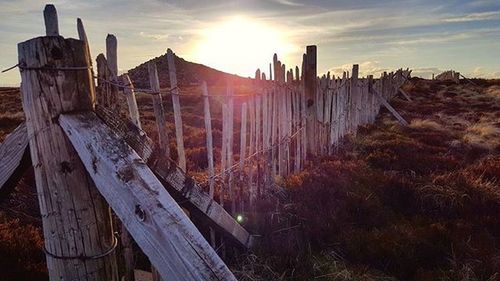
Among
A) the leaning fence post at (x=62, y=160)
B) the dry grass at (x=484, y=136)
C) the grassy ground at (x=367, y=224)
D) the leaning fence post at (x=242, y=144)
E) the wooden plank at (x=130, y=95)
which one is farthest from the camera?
the dry grass at (x=484, y=136)

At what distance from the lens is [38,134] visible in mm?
1931

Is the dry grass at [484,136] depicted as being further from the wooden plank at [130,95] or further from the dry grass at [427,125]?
the wooden plank at [130,95]

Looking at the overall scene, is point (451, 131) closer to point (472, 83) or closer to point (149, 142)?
point (149, 142)

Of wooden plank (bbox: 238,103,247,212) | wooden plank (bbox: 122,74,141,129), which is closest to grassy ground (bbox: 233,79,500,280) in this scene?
wooden plank (bbox: 238,103,247,212)

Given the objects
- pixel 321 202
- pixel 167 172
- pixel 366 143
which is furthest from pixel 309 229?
pixel 366 143

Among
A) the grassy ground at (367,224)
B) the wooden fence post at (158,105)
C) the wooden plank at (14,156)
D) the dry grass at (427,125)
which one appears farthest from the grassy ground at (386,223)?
the dry grass at (427,125)

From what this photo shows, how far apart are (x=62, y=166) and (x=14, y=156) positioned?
0.55m

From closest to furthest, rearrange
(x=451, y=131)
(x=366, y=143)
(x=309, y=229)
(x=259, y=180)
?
(x=309, y=229)
(x=259, y=180)
(x=366, y=143)
(x=451, y=131)

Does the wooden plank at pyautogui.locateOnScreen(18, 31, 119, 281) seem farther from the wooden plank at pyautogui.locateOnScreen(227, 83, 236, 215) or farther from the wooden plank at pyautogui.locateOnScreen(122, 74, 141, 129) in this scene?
the wooden plank at pyautogui.locateOnScreen(227, 83, 236, 215)

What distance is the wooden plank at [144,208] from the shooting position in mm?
1603

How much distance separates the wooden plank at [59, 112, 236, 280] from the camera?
5.26ft

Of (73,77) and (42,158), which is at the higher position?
(73,77)

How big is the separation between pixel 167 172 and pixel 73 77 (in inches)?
39.5

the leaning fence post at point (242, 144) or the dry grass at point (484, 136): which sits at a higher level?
the leaning fence post at point (242, 144)
